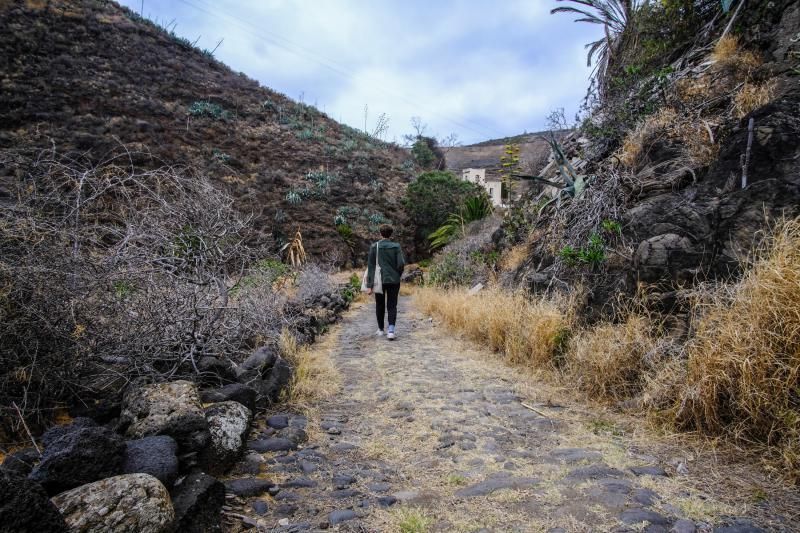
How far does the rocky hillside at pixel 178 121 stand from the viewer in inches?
653

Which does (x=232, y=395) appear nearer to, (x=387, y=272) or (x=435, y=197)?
(x=387, y=272)

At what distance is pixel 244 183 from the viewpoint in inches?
717

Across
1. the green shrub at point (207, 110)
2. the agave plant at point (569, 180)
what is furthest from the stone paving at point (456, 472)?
the green shrub at point (207, 110)

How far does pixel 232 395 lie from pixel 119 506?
55.0 inches

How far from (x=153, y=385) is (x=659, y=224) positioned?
4478 millimetres

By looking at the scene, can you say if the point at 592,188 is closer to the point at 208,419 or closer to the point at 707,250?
the point at 707,250

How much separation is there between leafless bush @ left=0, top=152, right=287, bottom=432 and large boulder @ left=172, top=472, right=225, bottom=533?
1.06 m

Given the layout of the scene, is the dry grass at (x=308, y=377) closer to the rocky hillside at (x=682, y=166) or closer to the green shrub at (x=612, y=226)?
the rocky hillside at (x=682, y=166)

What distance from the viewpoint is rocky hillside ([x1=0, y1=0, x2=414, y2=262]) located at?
16.6m

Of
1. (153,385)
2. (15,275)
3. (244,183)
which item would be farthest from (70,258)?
(244,183)

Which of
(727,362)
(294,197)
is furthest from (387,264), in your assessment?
(294,197)

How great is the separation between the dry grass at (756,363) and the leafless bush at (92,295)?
135 inches

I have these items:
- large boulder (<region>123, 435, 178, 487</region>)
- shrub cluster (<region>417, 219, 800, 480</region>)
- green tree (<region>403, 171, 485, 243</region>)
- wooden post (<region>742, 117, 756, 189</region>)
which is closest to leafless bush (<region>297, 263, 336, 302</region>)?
shrub cluster (<region>417, 219, 800, 480</region>)

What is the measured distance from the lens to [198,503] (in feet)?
5.77
